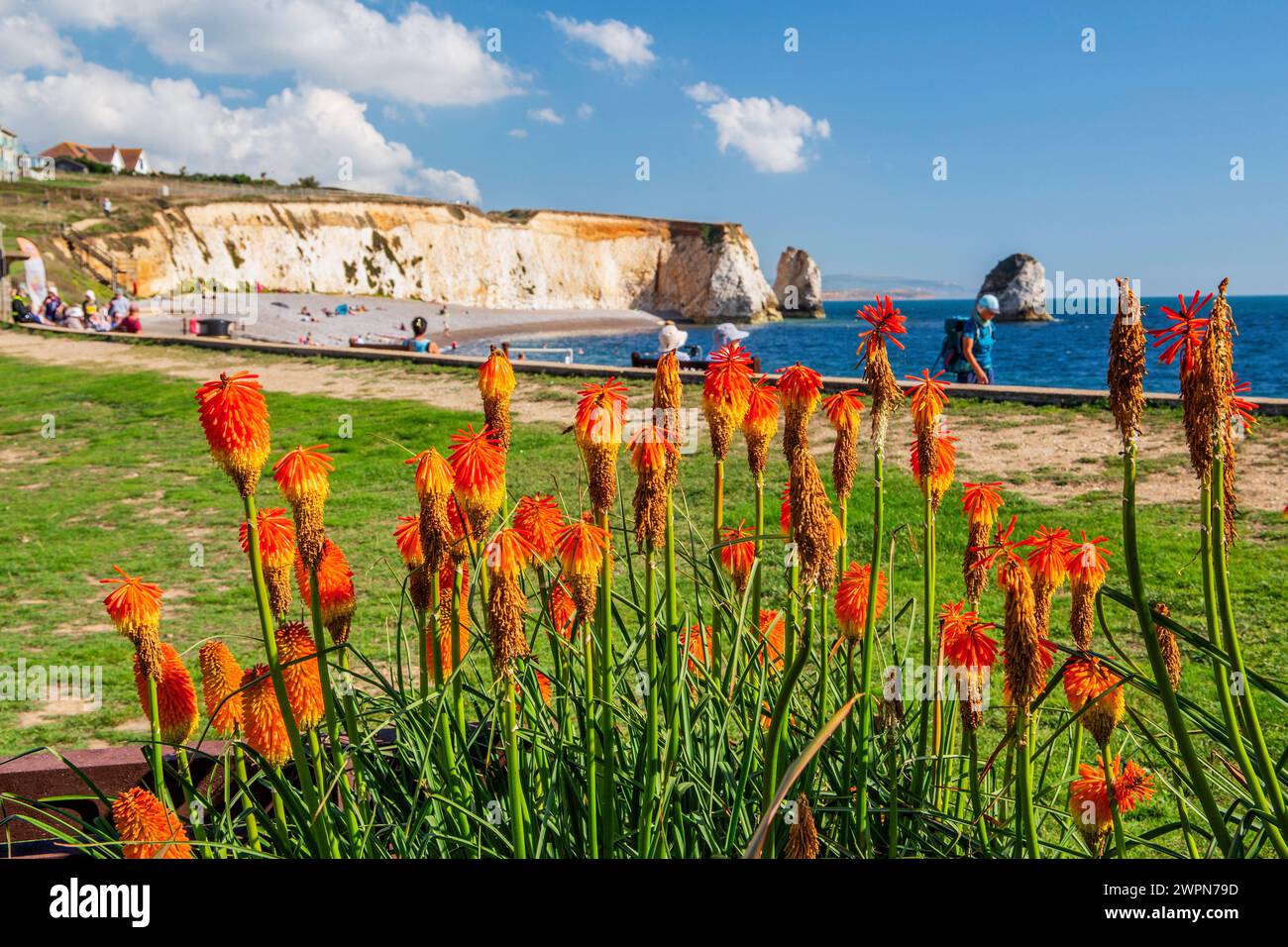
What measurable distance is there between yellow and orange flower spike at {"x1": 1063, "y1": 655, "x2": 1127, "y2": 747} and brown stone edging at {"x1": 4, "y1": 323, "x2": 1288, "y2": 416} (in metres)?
2.50

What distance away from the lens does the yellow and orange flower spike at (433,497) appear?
155 cm

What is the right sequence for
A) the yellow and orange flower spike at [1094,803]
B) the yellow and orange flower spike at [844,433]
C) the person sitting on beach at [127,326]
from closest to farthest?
the yellow and orange flower spike at [844,433] < the yellow and orange flower spike at [1094,803] < the person sitting on beach at [127,326]

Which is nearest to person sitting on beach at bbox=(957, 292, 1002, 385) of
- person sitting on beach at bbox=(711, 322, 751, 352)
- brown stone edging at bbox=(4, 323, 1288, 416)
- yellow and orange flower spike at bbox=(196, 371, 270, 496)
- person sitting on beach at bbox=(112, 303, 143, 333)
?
brown stone edging at bbox=(4, 323, 1288, 416)

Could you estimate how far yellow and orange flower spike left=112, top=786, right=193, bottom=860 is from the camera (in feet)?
5.47

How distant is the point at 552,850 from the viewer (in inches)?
76.4

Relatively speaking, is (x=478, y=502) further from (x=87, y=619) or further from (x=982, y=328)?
(x=982, y=328)

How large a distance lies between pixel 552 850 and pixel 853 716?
65 cm

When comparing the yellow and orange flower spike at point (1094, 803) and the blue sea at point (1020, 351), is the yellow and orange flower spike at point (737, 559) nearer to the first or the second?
the yellow and orange flower spike at point (1094, 803)

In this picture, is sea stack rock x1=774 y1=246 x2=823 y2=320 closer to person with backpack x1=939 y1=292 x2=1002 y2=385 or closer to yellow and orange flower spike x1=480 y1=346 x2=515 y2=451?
person with backpack x1=939 y1=292 x2=1002 y2=385

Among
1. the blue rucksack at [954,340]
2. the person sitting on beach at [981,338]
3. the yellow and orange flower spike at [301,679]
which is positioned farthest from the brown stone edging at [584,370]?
the yellow and orange flower spike at [301,679]

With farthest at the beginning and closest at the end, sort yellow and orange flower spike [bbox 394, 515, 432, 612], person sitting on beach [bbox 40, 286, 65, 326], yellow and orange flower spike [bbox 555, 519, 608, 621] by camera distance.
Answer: person sitting on beach [bbox 40, 286, 65, 326] → yellow and orange flower spike [bbox 394, 515, 432, 612] → yellow and orange flower spike [bbox 555, 519, 608, 621]

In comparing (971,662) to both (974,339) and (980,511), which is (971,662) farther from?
(974,339)

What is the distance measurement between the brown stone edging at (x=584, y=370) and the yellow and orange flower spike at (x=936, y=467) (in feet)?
7.37
